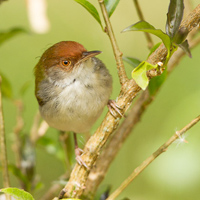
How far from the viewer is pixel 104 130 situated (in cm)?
150

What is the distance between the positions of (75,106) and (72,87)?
5.7 inches

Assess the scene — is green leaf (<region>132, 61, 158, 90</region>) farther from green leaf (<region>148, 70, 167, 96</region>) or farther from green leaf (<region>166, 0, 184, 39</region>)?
green leaf (<region>148, 70, 167, 96</region>)

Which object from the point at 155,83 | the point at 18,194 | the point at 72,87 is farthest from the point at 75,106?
the point at 18,194

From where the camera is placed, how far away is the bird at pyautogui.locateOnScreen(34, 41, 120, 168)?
2301 millimetres

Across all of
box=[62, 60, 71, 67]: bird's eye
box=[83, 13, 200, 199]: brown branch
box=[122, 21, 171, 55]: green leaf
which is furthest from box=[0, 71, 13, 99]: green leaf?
box=[122, 21, 171, 55]: green leaf

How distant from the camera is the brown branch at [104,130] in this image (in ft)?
4.66

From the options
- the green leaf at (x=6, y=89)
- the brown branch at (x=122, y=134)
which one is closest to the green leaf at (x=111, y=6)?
the brown branch at (x=122, y=134)

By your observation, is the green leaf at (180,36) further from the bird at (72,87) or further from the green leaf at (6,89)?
the green leaf at (6,89)

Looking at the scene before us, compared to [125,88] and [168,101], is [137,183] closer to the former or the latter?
[168,101]

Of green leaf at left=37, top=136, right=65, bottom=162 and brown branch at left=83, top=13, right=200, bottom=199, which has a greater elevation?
green leaf at left=37, top=136, right=65, bottom=162

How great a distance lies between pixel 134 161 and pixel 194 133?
1.02 m

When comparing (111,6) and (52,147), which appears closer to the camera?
(111,6)

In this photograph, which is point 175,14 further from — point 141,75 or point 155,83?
point 155,83

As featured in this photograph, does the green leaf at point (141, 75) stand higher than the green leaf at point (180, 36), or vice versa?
the green leaf at point (180, 36)
